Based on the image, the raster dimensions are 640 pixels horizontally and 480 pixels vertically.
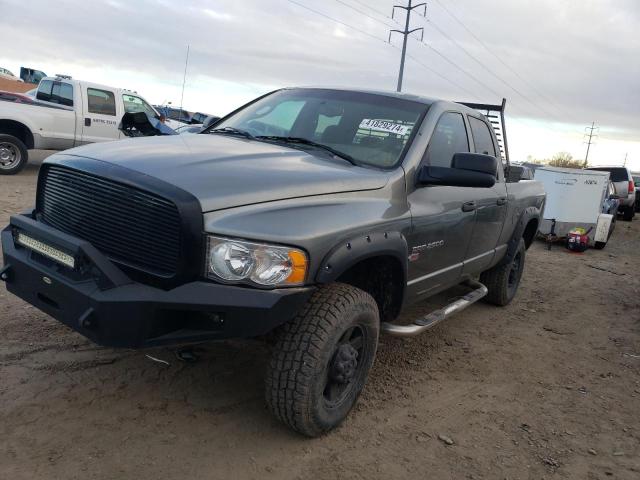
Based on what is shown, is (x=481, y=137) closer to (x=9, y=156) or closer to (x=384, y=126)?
(x=384, y=126)

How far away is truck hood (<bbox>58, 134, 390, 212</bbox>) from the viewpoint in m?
2.59

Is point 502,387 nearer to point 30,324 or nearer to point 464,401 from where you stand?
point 464,401

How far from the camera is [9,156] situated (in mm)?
10594

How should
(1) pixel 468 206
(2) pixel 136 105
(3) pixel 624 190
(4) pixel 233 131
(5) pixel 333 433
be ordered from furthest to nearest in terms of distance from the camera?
(3) pixel 624 190 → (2) pixel 136 105 → (1) pixel 468 206 → (4) pixel 233 131 → (5) pixel 333 433

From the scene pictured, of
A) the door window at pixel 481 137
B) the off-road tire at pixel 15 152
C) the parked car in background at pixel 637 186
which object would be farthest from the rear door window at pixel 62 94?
the parked car in background at pixel 637 186

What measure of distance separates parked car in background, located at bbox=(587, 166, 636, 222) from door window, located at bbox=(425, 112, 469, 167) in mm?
14966

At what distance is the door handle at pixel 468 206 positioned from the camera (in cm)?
405

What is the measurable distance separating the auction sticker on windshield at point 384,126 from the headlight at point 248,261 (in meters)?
1.48

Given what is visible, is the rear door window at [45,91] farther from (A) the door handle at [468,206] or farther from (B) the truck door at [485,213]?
(A) the door handle at [468,206]

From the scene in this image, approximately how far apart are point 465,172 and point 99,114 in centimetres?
990

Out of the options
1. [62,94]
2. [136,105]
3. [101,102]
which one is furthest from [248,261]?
[136,105]

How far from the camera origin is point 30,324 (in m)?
4.04

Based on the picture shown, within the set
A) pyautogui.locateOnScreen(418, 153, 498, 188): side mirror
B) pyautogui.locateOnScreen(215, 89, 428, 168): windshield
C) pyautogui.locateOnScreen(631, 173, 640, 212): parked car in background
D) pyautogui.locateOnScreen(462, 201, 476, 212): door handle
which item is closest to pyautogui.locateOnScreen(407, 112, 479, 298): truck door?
pyautogui.locateOnScreen(462, 201, 476, 212): door handle

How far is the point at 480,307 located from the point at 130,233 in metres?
4.27
